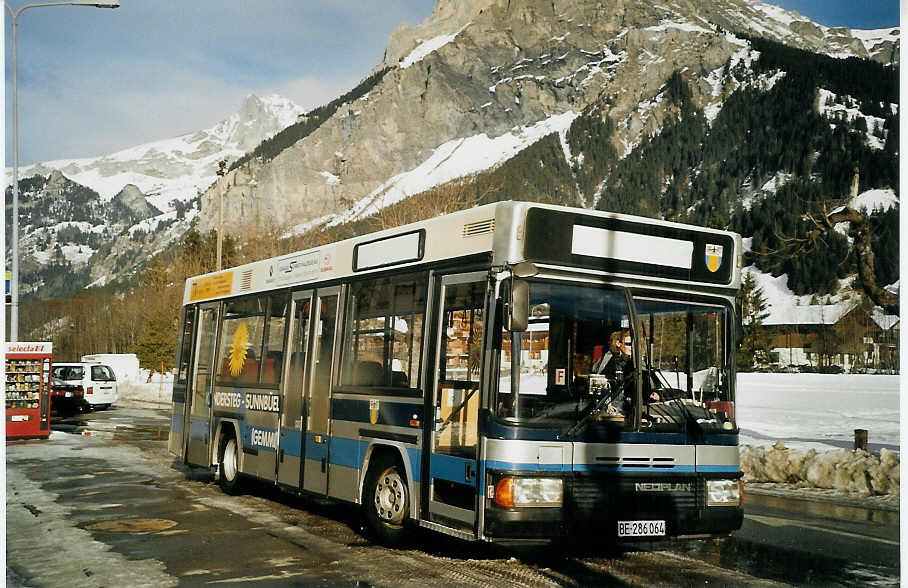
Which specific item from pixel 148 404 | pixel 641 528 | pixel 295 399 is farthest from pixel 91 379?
pixel 641 528

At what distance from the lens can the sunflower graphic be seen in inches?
498

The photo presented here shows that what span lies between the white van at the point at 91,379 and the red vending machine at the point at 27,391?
33.3ft

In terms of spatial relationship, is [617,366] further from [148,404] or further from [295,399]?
[148,404]

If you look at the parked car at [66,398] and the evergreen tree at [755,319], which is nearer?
the parked car at [66,398]

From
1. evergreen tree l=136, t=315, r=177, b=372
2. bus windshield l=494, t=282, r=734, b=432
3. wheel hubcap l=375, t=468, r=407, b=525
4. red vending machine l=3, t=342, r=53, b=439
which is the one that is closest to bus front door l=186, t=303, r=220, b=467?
wheel hubcap l=375, t=468, r=407, b=525

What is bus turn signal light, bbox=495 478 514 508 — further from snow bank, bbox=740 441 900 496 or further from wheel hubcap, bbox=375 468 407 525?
snow bank, bbox=740 441 900 496

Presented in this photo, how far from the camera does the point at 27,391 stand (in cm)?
2302

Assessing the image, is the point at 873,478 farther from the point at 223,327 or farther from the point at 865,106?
the point at 865,106

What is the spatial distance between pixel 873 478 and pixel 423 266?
298 inches

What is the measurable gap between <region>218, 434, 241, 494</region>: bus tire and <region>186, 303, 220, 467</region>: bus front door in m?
0.35

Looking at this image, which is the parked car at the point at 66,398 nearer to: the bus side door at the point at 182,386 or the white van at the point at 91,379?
the white van at the point at 91,379

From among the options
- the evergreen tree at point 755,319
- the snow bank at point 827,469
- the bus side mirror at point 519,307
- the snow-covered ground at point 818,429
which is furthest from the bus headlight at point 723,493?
the evergreen tree at point 755,319

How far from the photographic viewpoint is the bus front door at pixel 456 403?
781 cm

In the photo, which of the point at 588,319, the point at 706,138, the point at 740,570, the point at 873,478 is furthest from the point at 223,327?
the point at 706,138
